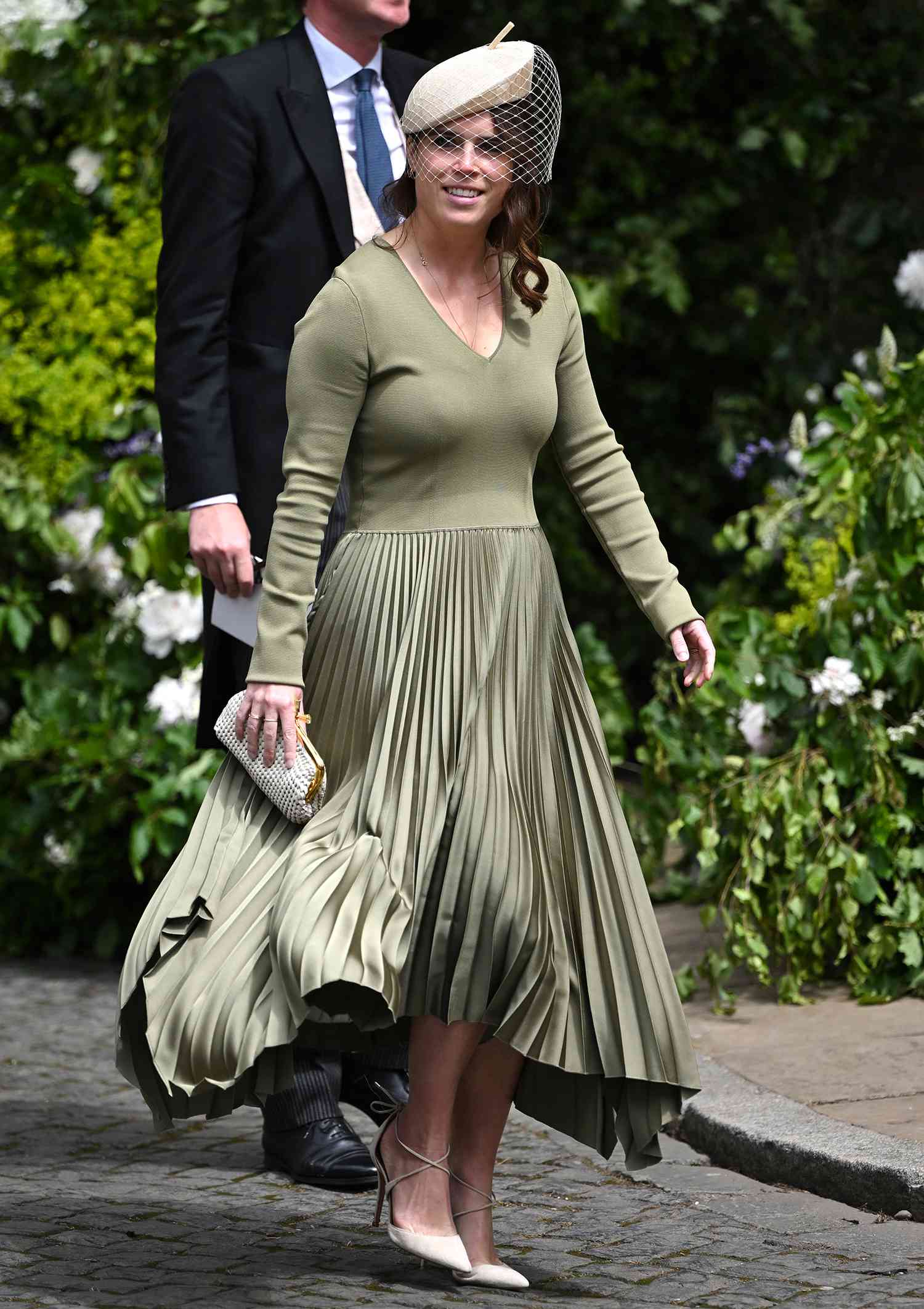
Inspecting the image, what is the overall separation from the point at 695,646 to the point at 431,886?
1.85ft

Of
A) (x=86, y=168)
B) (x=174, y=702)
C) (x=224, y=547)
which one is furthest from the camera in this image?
(x=86, y=168)

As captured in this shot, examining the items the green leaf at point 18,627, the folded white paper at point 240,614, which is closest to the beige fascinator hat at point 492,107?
the folded white paper at point 240,614

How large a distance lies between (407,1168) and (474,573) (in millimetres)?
880

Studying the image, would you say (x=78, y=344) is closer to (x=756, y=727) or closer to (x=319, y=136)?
(x=756, y=727)

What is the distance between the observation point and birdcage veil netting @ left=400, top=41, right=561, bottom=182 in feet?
9.54

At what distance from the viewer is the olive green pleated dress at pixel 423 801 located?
9.32 feet

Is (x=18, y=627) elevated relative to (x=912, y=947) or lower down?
elevated

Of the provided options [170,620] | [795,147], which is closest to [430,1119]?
[170,620]

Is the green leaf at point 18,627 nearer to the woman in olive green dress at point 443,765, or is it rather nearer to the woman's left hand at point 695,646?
the woman in olive green dress at point 443,765

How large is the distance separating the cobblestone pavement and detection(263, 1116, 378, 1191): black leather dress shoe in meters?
0.03

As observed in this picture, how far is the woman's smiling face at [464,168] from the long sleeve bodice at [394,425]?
12 centimetres

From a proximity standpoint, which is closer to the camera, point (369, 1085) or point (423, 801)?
point (423, 801)

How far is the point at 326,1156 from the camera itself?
3.64 metres

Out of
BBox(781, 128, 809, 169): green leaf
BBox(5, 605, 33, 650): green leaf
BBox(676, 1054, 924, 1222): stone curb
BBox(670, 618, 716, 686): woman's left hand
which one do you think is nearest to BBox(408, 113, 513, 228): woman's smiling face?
BBox(670, 618, 716, 686): woman's left hand
